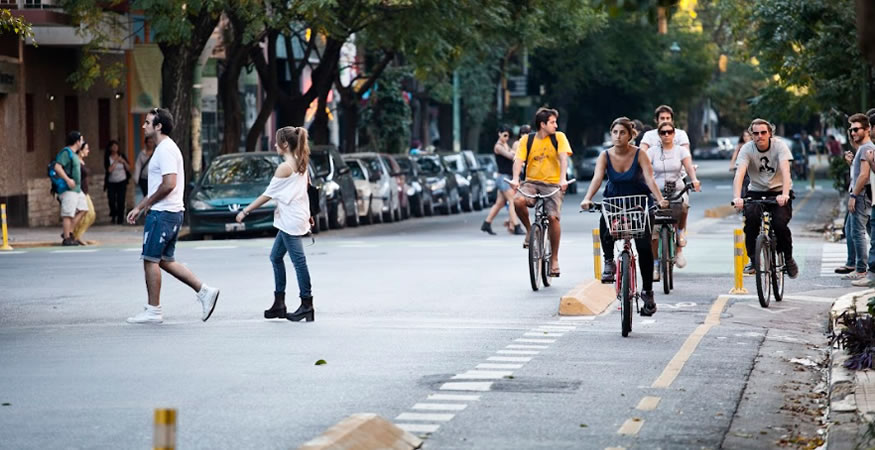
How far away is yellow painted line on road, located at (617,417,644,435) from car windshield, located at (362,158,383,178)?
26.7 meters

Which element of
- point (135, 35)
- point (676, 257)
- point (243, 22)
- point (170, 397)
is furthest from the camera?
point (135, 35)

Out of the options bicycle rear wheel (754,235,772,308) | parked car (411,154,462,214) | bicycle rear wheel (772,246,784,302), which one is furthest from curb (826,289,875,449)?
parked car (411,154,462,214)

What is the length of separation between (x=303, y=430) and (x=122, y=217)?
87.6ft

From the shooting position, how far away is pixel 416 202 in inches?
1561

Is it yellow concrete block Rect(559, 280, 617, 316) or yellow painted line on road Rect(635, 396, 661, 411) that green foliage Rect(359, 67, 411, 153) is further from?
yellow painted line on road Rect(635, 396, 661, 411)

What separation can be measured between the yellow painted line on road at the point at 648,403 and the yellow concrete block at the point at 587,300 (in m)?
4.92

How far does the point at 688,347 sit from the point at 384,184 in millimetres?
23664

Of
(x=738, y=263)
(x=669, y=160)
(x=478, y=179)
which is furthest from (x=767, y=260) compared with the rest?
(x=478, y=179)

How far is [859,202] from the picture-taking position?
18.5 metres

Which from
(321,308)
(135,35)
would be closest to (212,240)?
(135,35)

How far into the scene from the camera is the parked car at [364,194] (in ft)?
114

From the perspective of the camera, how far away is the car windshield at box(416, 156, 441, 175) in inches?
1629

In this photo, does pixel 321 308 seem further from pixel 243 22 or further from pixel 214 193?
pixel 243 22

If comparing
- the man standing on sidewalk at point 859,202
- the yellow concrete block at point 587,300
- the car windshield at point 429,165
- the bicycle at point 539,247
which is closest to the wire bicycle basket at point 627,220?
the yellow concrete block at point 587,300
